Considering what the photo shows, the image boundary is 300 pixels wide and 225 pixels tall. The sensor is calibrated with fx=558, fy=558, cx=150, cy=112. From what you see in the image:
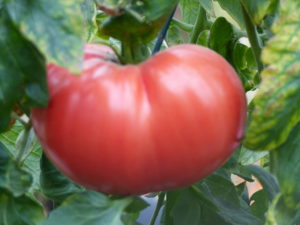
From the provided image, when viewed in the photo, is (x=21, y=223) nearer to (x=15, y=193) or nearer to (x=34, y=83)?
(x=15, y=193)

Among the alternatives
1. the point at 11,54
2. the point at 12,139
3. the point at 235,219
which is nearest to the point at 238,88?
the point at 11,54

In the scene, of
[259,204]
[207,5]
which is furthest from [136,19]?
[259,204]

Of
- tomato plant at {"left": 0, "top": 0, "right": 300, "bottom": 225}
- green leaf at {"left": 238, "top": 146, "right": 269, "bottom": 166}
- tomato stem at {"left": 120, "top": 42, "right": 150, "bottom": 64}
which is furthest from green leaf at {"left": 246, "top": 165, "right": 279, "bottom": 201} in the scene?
tomato stem at {"left": 120, "top": 42, "right": 150, "bottom": 64}

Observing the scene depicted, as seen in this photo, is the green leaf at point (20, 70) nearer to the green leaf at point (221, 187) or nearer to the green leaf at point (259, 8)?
the green leaf at point (259, 8)

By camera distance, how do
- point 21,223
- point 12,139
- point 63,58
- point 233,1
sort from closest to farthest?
point 63,58, point 21,223, point 233,1, point 12,139

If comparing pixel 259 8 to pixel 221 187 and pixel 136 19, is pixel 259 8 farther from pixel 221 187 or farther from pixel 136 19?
pixel 221 187

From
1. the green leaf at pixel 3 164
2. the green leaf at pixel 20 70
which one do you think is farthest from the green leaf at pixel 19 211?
the green leaf at pixel 20 70
